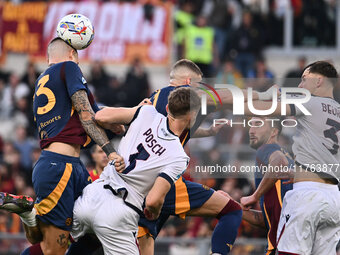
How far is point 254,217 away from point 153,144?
2142 millimetres

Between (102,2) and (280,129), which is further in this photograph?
(102,2)

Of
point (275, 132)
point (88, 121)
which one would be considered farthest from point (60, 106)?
point (275, 132)

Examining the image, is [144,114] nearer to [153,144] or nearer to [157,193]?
[153,144]

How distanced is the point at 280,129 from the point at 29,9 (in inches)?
482

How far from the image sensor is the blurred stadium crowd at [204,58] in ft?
51.8

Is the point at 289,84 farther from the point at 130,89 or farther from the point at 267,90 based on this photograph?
the point at 130,89

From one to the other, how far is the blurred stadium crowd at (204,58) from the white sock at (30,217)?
21.7 feet

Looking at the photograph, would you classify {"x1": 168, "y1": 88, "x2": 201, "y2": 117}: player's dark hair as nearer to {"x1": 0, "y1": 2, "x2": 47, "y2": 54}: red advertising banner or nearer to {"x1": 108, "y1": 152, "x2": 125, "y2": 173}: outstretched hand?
{"x1": 108, "y1": 152, "x2": 125, "y2": 173}: outstretched hand

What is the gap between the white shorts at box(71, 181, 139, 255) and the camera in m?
7.27

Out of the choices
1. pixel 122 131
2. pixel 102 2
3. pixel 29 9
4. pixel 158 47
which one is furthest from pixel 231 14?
pixel 122 131

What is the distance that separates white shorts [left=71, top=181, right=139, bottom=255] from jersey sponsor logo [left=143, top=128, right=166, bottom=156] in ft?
1.89

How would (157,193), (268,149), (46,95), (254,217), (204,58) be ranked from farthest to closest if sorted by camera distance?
(204,58), (254,217), (268,149), (46,95), (157,193)

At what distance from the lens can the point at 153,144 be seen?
7332 mm

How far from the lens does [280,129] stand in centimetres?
868
